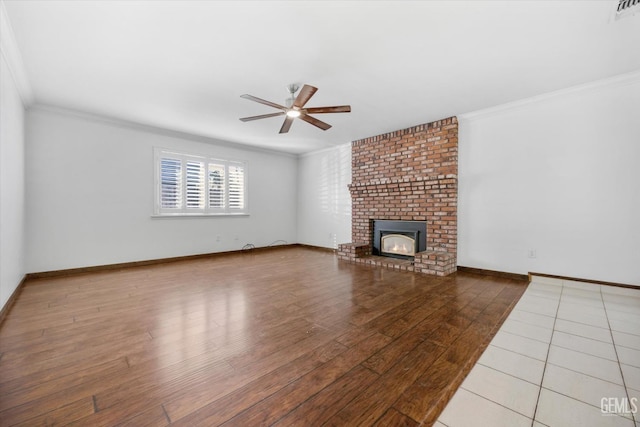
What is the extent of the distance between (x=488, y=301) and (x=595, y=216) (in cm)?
186

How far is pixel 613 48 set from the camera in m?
2.62

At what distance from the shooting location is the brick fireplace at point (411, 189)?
177 inches

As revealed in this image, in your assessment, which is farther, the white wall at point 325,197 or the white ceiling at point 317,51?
the white wall at point 325,197

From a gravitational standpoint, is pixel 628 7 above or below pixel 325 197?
above

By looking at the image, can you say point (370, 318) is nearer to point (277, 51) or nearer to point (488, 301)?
point (488, 301)

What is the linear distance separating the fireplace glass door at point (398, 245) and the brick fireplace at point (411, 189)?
0.19 metres

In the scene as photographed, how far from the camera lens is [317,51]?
103 inches

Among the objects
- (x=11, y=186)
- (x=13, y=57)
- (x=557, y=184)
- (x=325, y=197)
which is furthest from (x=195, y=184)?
(x=557, y=184)

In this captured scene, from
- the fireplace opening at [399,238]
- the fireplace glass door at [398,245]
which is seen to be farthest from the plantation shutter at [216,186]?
the fireplace glass door at [398,245]

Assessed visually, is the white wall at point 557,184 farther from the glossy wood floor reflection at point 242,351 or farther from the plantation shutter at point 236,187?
the plantation shutter at point 236,187

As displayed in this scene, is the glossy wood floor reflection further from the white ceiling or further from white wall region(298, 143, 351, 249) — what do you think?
white wall region(298, 143, 351, 249)

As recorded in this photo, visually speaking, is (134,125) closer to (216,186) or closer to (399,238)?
(216,186)

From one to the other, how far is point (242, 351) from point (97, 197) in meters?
4.27

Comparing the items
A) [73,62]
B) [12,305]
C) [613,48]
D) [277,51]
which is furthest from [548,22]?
[12,305]
